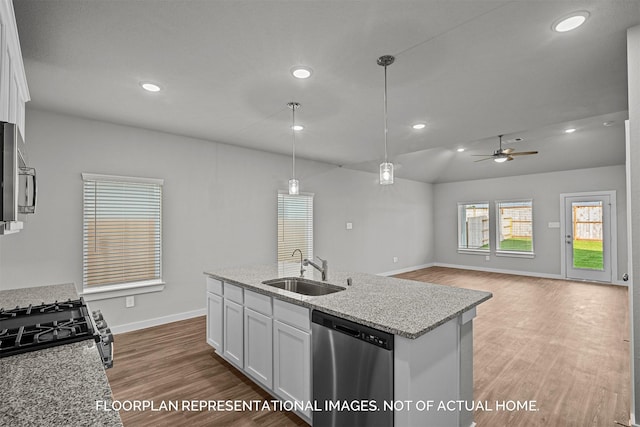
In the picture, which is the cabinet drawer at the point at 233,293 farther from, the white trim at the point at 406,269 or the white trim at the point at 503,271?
the white trim at the point at 503,271

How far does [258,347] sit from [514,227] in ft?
25.4

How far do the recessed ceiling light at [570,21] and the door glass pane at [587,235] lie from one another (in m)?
6.55

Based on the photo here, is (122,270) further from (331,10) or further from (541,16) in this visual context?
(541,16)

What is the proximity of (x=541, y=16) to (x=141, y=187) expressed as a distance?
14.2ft

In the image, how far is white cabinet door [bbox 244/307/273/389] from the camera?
2.43 m

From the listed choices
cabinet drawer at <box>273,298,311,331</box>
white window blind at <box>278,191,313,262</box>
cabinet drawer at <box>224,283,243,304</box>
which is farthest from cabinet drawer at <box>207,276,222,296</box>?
white window blind at <box>278,191,313,262</box>

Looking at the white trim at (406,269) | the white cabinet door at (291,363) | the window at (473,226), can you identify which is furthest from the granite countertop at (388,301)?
the window at (473,226)

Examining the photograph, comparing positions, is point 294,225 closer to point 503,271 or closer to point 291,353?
point 291,353

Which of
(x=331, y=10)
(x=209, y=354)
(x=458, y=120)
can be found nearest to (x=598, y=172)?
(x=458, y=120)

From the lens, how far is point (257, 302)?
2557mm

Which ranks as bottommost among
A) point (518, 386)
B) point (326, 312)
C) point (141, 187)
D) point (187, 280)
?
point (518, 386)

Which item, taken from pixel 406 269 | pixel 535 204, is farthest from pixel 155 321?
pixel 535 204

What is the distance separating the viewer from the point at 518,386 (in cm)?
268

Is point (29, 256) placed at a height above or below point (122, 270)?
above
